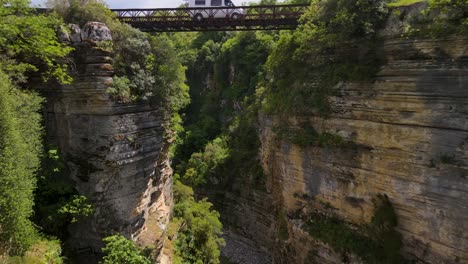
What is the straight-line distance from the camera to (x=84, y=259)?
12867 millimetres

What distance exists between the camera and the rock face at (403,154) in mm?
12603

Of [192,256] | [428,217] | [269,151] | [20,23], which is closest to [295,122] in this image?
[269,151]

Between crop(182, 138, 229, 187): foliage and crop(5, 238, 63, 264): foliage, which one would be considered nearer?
Result: crop(5, 238, 63, 264): foliage

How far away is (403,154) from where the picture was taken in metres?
14.0

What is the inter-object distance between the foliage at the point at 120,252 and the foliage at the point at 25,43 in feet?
19.9

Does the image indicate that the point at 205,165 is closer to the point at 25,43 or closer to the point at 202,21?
the point at 202,21

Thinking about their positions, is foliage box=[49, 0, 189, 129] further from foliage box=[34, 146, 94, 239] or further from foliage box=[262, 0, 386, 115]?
foliage box=[262, 0, 386, 115]

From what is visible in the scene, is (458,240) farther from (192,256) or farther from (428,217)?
(192,256)

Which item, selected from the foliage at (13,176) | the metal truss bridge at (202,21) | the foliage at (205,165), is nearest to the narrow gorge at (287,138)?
the foliage at (13,176)

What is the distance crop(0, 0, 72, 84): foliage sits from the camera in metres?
9.49

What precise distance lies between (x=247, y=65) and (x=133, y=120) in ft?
82.5

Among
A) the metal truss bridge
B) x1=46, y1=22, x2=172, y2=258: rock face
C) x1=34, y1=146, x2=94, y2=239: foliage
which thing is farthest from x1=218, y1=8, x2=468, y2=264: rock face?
x1=34, y1=146, x2=94, y2=239: foliage

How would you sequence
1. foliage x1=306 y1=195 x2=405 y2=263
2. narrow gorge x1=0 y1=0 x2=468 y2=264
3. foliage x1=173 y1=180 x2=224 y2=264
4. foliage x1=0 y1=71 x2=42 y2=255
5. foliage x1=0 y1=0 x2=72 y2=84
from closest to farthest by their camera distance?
foliage x1=0 y1=71 x2=42 y2=255 → foliage x1=0 y1=0 x2=72 y2=84 → narrow gorge x1=0 y1=0 x2=468 y2=264 → foliage x1=306 y1=195 x2=405 y2=263 → foliage x1=173 y1=180 x2=224 y2=264

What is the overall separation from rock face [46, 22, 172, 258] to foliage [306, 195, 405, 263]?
9.90 meters
